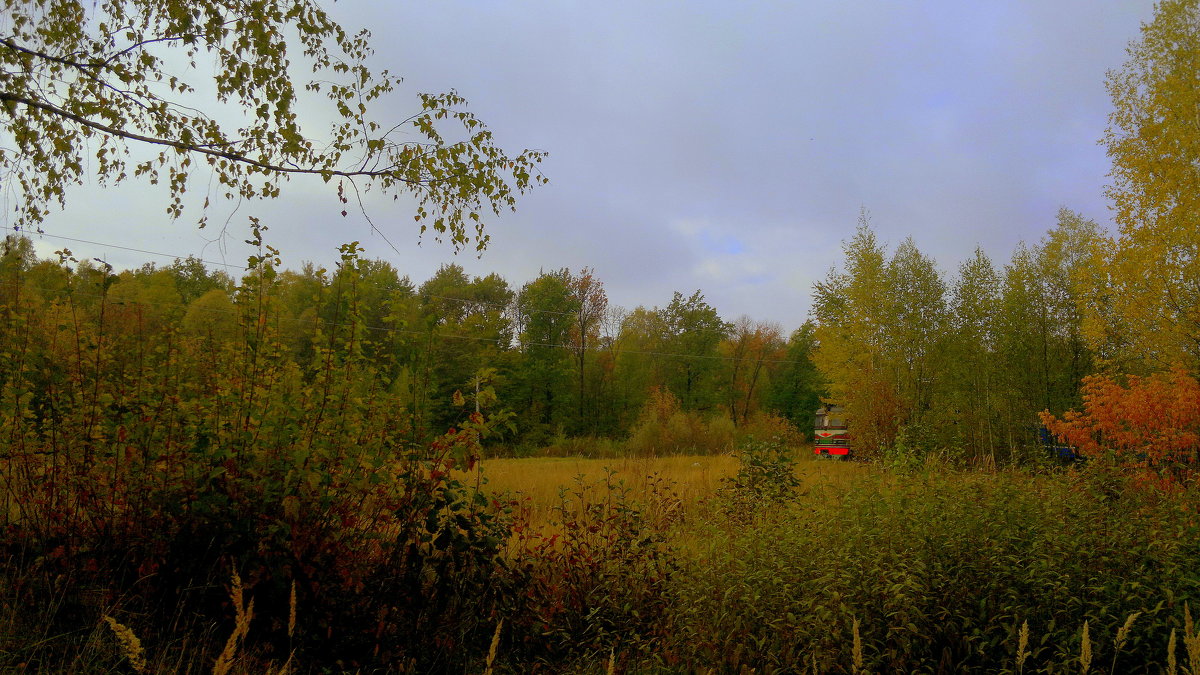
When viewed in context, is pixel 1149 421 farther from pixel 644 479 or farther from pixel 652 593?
pixel 652 593

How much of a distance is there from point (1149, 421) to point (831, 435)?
785 inches

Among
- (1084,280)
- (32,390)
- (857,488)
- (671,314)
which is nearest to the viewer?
(32,390)

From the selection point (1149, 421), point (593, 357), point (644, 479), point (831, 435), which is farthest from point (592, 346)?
point (1149, 421)

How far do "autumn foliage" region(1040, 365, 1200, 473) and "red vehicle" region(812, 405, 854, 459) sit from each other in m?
15.3

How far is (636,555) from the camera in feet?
18.0

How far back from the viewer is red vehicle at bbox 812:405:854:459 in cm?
2692

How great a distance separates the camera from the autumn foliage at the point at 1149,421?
885cm

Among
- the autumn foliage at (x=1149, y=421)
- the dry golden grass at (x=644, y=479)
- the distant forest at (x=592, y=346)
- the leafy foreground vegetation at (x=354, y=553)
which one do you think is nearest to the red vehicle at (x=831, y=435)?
the distant forest at (x=592, y=346)

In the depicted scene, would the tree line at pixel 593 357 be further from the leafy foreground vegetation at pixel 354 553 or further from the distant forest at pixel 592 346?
the leafy foreground vegetation at pixel 354 553

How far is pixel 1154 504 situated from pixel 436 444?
234 inches

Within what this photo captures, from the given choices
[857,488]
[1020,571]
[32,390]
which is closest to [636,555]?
[857,488]

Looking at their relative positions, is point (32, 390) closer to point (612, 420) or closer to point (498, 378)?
point (498, 378)

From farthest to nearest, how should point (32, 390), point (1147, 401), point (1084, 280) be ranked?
point (1084, 280) < point (1147, 401) < point (32, 390)

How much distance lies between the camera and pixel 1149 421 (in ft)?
31.6
